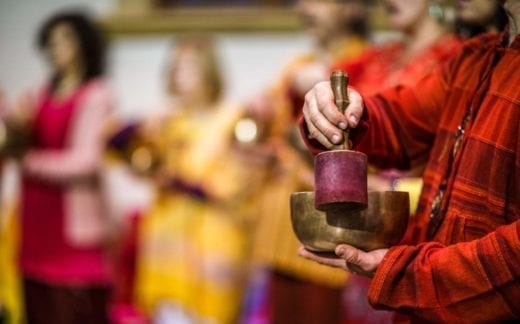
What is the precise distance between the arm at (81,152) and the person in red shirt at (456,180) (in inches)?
71.5

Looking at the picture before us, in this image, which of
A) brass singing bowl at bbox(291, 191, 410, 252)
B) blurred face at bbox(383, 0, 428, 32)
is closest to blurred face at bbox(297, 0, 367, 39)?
blurred face at bbox(383, 0, 428, 32)

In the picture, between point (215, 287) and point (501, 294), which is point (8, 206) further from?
point (501, 294)

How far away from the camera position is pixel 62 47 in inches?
138

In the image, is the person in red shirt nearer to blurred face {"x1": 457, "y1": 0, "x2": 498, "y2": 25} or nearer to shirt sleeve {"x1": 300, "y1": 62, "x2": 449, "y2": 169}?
shirt sleeve {"x1": 300, "y1": 62, "x2": 449, "y2": 169}

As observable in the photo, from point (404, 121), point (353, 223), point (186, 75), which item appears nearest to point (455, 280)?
point (353, 223)

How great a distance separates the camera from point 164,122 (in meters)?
3.57

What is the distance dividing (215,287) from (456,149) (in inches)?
80.0

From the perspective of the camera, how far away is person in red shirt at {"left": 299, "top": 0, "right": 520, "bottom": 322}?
1.27m

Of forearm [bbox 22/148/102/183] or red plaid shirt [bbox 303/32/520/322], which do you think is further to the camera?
forearm [bbox 22/148/102/183]

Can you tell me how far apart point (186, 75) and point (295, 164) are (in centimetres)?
109

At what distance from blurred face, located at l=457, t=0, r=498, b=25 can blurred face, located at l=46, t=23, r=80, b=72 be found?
198cm

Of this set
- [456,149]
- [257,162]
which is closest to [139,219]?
[257,162]

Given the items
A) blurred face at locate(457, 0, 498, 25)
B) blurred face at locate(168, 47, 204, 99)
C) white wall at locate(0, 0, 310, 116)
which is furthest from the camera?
white wall at locate(0, 0, 310, 116)

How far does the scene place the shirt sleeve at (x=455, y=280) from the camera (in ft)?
4.09
